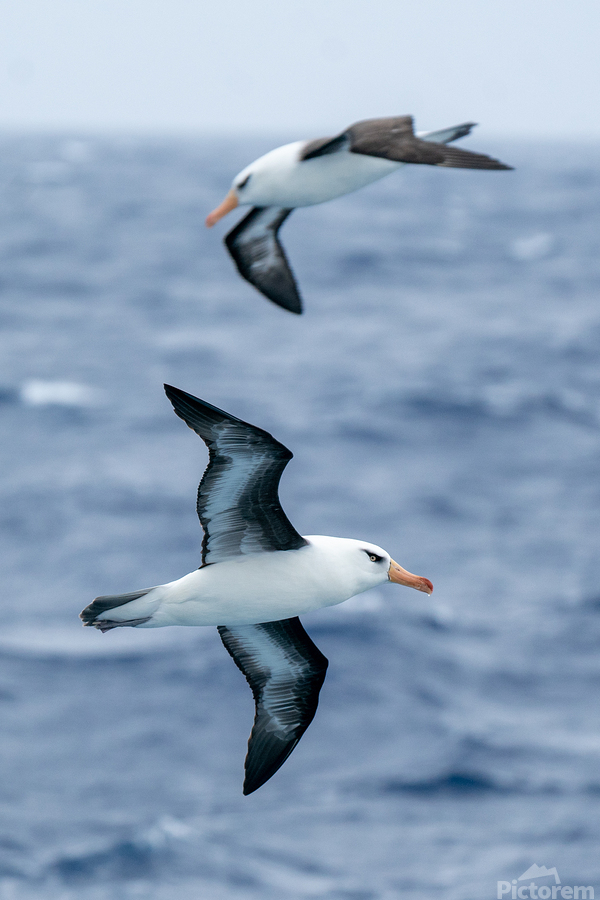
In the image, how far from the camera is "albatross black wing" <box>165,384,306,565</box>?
735cm

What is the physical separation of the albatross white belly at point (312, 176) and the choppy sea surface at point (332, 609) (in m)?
17.6

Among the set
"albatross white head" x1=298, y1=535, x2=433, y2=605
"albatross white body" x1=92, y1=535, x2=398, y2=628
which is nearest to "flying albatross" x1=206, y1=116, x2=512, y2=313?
"albatross white head" x1=298, y1=535, x2=433, y2=605

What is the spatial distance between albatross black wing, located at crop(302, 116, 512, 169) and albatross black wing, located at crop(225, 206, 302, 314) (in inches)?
62.4

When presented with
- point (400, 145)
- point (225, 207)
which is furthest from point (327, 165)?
point (400, 145)

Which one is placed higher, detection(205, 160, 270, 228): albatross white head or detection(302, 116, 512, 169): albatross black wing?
detection(302, 116, 512, 169): albatross black wing

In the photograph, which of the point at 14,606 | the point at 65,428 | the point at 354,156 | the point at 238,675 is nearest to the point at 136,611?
the point at 354,156

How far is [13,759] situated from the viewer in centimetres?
2681

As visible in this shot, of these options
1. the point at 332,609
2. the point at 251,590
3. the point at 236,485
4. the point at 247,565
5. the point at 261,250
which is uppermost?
the point at 261,250

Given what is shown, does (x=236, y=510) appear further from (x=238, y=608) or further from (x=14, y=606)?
(x=14, y=606)

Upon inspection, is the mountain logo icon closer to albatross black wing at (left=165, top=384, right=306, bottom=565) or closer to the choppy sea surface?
the choppy sea surface

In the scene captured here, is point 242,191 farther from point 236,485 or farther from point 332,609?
point 332,609

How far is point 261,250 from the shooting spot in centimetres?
1181

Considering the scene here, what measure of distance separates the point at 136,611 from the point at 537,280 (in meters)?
52.7

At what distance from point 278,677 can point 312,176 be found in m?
3.94
